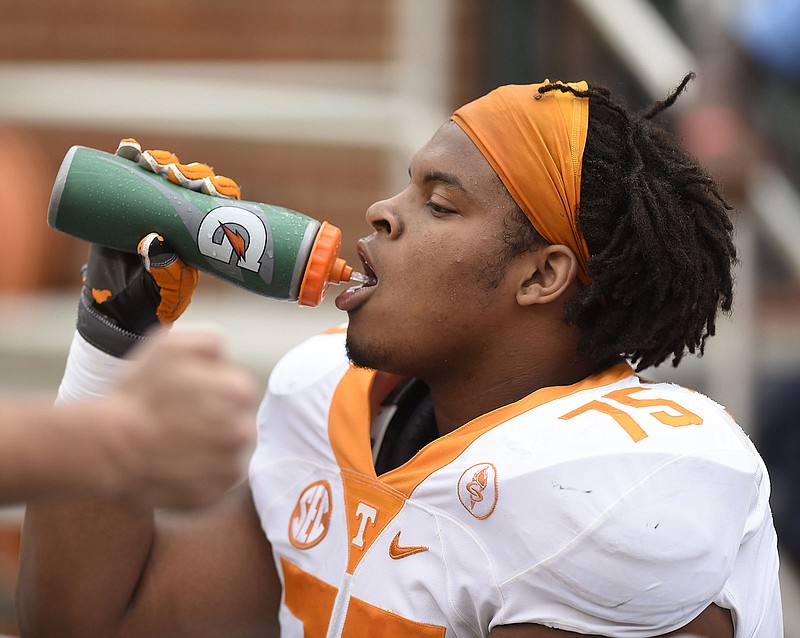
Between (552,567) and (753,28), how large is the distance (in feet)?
11.0

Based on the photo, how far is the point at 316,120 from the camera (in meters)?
4.61

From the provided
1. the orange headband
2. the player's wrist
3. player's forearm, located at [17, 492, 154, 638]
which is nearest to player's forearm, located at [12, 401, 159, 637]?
player's forearm, located at [17, 492, 154, 638]

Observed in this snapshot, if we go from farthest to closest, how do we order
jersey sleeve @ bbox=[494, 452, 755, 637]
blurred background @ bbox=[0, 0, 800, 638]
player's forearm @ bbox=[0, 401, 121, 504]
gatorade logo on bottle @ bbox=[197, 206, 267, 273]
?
blurred background @ bbox=[0, 0, 800, 638] < gatorade logo on bottle @ bbox=[197, 206, 267, 273] < jersey sleeve @ bbox=[494, 452, 755, 637] < player's forearm @ bbox=[0, 401, 121, 504]

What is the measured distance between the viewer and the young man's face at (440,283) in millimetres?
2254

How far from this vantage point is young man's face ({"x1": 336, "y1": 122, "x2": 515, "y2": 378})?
225 centimetres

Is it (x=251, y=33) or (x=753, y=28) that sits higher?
(x=753, y=28)

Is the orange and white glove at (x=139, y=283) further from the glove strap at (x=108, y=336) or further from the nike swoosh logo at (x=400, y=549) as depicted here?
the nike swoosh logo at (x=400, y=549)

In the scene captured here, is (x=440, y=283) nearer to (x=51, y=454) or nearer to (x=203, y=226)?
(x=203, y=226)

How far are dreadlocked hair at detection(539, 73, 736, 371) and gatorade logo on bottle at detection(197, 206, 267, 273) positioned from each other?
24.6 inches

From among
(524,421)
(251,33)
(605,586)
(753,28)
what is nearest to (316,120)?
(251,33)

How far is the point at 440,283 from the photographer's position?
7.39 ft

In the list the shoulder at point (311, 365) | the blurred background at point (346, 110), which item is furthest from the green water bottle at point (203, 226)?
the blurred background at point (346, 110)

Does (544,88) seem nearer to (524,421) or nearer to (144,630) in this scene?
(524,421)

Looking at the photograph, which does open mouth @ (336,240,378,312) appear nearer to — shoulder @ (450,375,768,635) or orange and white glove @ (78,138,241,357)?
orange and white glove @ (78,138,241,357)
